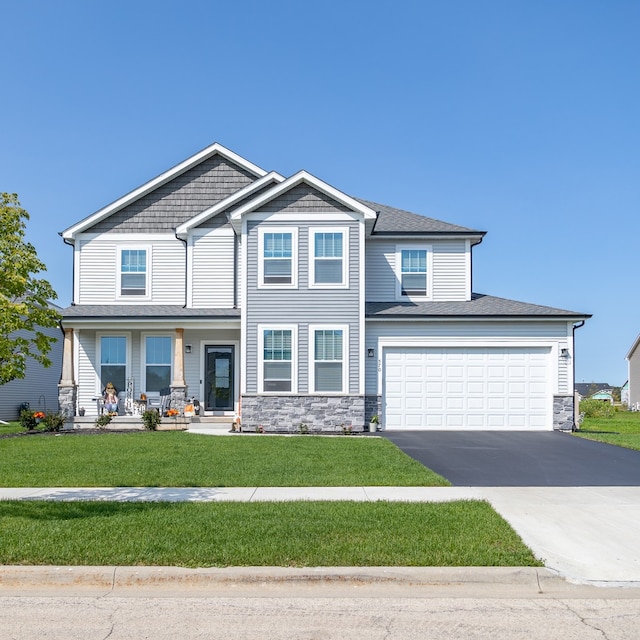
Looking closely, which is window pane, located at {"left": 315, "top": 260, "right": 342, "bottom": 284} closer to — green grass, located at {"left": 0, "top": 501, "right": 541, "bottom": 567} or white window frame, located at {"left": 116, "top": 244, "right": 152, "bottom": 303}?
white window frame, located at {"left": 116, "top": 244, "right": 152, "bottom": 303}

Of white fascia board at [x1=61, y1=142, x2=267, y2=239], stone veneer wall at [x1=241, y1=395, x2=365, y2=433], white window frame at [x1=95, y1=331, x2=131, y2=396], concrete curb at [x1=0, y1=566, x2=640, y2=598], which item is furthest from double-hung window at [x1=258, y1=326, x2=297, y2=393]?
concrete curb at [x1=0, y1=566, x2=640, y2=598]

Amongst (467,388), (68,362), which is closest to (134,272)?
(68,362)

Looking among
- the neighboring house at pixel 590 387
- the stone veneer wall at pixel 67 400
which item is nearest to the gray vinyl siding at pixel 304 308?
the stone veneer wall at pixel 67 400

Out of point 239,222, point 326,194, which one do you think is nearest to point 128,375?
point 239,222

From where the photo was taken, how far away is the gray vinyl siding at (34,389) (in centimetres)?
2703

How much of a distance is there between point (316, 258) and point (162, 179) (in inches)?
257

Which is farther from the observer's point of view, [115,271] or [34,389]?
[34,389]

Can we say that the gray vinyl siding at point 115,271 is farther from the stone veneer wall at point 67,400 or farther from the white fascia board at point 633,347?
the white fascia board at point 633,347

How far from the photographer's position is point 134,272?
22062 mm

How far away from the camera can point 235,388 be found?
2138 cm

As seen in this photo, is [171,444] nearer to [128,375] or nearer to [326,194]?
[128,375]

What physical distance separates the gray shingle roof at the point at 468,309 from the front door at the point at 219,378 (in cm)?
473

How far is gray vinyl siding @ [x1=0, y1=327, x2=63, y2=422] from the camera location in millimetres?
27031

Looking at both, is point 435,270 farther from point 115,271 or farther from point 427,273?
point 115,271
